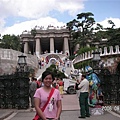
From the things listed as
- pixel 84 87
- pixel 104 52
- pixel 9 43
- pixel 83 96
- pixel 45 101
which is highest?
pixel 9 43

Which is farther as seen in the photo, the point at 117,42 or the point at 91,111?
the point at 117,42

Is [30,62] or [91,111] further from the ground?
[30,62]

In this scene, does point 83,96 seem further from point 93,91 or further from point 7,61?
point 7,61

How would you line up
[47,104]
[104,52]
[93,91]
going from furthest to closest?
[104,52], [93,91], [47,104]

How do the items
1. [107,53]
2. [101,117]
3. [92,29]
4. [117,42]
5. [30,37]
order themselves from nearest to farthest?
[101,117] → [107,53] → [117,42] → [92,29] → [30,37]

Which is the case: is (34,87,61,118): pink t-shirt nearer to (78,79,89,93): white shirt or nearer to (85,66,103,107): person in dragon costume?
(78,79,89,93): white shirt

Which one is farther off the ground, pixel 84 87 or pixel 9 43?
pixel 9 43

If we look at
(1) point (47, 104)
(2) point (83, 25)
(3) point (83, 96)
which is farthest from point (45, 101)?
(2) point (83, 25)

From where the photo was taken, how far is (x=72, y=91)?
23.3m

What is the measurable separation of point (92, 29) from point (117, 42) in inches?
748

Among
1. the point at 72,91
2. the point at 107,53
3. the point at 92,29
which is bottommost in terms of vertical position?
the point at 72,91

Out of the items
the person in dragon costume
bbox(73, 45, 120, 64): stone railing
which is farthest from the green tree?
the person in dragon costume

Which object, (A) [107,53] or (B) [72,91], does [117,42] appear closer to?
(A) [107,53]

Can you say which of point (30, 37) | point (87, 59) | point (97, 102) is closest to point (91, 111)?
point (97, 102)
